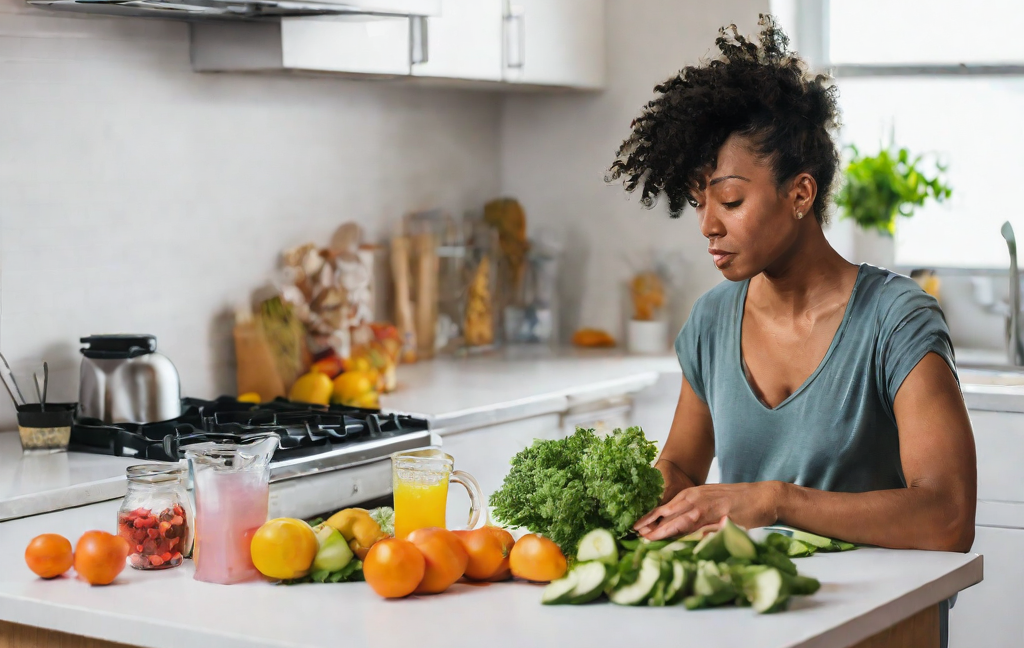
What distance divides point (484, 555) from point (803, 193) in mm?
787

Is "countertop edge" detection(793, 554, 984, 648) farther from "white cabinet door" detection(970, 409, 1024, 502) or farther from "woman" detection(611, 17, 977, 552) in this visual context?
"white cabinet door" detection(970, 409, 1024, 502)

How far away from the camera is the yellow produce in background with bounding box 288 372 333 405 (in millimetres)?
2965

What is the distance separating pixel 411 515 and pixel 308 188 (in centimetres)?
201

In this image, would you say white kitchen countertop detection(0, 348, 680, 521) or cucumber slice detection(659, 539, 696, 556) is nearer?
cucumber slice detection(659, 539, 696, 556)

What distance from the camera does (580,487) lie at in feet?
4.46

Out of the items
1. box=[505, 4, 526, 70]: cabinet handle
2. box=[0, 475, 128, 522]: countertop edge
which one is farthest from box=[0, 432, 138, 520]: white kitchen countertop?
box=[505, 4, 526, 70]: cabinet handle

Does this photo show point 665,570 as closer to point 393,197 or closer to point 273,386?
point 273,386

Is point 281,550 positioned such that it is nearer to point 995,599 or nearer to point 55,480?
point 55,480

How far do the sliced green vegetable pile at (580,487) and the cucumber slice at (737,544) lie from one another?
123mm

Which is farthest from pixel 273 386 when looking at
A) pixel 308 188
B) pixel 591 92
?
pixel 591 92

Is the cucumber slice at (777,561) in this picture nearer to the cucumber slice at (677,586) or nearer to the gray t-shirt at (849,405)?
the cucumber slice at (677,586)

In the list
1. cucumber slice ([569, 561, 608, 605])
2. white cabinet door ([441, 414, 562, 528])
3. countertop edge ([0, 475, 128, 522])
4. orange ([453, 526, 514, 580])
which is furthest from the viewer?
white cabinet door ([441, 414, 562, 528])

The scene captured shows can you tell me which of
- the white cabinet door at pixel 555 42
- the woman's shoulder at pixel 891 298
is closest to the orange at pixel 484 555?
the woman's shoulder at pixel 891 298

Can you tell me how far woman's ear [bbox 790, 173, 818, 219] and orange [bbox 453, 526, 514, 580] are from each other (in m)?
0.74
